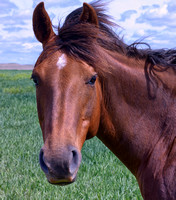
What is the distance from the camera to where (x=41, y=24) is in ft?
8.32

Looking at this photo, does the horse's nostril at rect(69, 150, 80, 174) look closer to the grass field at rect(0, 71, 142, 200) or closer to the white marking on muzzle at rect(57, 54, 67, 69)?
the white marking on muzzle at rect(57, 54, 67, 69)

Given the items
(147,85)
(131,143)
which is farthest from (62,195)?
(147,85)

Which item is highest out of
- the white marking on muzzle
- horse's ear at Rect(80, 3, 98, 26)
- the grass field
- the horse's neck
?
horse's ear at Rect(80, 3, 98, 26)

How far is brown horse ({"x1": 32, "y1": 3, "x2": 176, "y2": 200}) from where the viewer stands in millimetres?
2041

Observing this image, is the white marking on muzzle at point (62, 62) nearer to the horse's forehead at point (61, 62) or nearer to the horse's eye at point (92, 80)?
the horse's forehead at point (61, 62)

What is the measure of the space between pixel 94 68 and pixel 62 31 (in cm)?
41

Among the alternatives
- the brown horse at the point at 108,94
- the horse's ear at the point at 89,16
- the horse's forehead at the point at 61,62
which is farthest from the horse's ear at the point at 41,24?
the horse's forehead at the point at 61,62

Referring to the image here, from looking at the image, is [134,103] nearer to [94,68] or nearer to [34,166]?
[94,68]

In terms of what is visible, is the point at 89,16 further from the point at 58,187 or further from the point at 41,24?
the point at 58,187

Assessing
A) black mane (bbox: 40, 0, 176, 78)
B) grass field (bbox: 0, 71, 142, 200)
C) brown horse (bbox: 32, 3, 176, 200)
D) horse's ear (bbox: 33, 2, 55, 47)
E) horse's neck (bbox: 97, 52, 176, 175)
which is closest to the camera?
brown horse (bbox: 32, 3, 176, 200)

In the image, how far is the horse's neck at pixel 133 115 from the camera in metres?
2.34

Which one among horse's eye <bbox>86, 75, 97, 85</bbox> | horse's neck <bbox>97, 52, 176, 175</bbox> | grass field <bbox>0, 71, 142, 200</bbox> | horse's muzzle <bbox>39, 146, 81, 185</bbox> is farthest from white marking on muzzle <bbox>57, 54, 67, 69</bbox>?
grass field <bbox>0, 71, 142, 200</bbox>

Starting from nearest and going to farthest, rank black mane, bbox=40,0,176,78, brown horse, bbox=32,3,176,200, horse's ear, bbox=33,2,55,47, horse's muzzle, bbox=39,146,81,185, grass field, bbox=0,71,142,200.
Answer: horse's muzzle, bbox=39,146,81,185 → brown horse, bbox=32,3,176,200 → black mane, bbox=40,0,176,78 → horse's ear, bbox=33,2,55,47 → grass field, bbox=0,71,142,200

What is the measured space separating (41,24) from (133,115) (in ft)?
3.57
